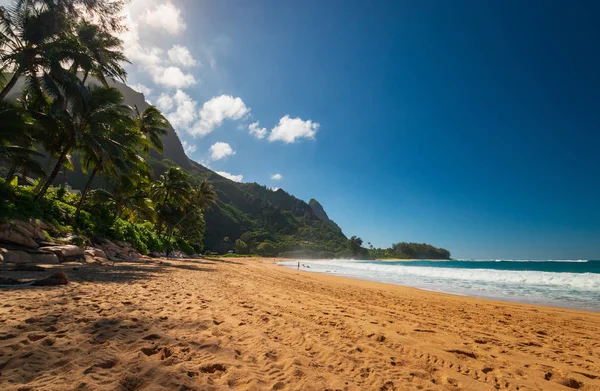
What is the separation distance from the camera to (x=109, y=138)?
1611 centimetres

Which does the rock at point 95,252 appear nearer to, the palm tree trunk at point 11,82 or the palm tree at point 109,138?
the palm tree at point 109,138

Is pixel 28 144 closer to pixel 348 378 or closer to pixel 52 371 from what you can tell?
pixel 52 371

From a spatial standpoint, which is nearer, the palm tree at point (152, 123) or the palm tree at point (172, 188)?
the palm tree at point (152, 123)

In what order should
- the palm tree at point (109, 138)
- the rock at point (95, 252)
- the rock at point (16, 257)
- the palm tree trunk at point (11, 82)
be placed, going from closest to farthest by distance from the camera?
the rock at point (16, 257)
the palm tree trunk at point (11, 82)
the rock at point (95, 252)
the palm tree at point (109, 138)

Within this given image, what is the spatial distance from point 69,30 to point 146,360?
1782cm

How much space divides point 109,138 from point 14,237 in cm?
847

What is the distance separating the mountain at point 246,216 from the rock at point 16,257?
3553 inches

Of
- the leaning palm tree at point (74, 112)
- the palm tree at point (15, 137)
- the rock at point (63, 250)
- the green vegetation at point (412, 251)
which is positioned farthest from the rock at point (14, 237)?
the green vegetation at point (412, 251)

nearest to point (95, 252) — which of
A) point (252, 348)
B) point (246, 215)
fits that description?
point (252, 348)

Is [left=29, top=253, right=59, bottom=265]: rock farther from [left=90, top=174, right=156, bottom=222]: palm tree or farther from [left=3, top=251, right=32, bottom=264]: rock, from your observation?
[left=90, top=174, right=156, bottom=222]: palm tree

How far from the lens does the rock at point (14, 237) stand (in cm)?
929

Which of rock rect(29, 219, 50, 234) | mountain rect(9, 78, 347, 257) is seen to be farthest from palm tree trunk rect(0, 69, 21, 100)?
mountain rect(9, 78, 347, 257)

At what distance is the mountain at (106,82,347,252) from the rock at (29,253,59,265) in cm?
8945

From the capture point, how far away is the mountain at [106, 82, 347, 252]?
105938 millimetres
